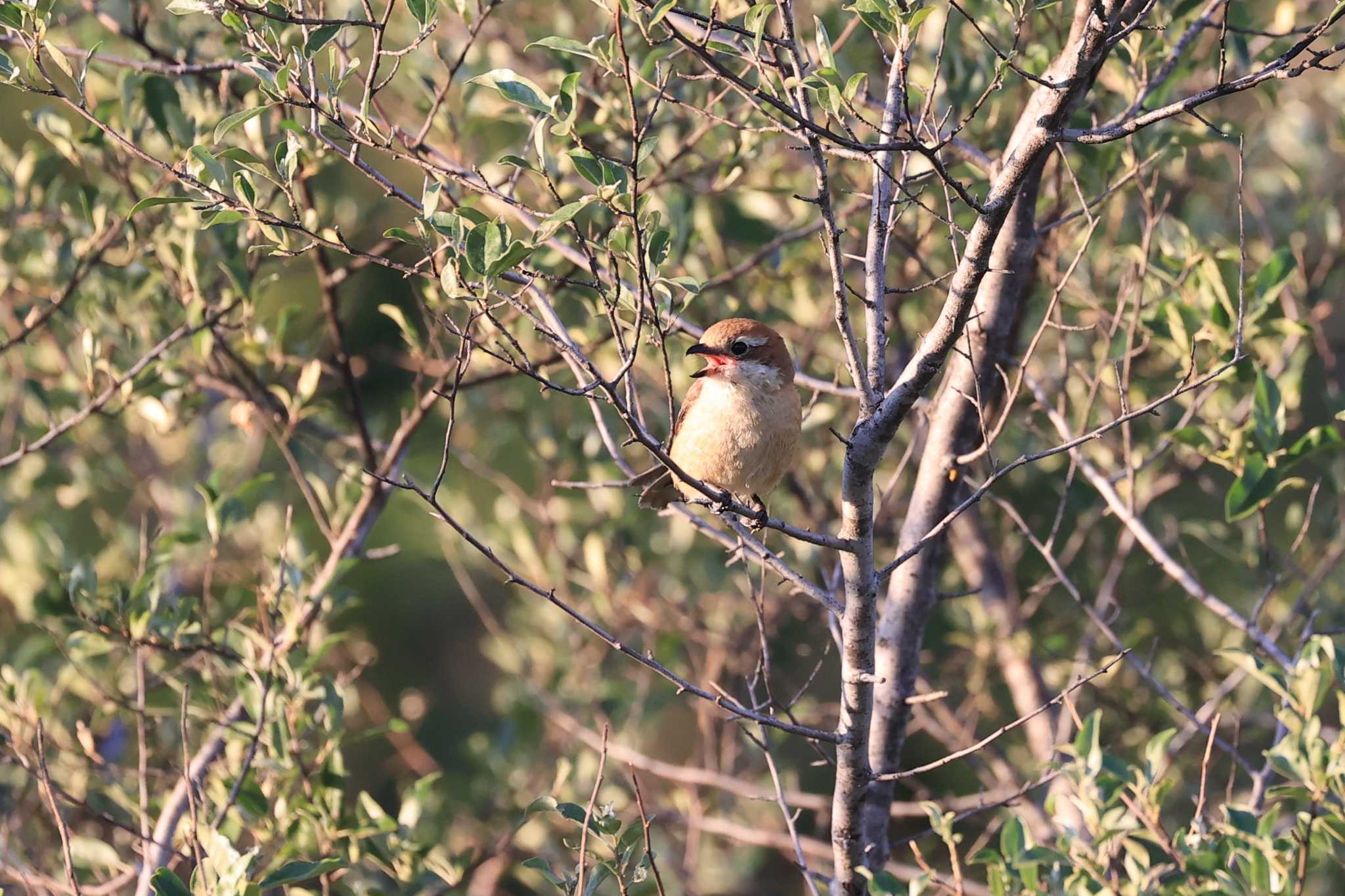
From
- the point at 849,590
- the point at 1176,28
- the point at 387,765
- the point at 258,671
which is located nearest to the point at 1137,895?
the point at 849,590

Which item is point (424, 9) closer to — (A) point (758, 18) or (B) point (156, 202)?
(B) point (156, 202)

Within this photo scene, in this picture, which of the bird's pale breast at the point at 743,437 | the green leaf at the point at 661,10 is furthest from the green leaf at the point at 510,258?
the bird's pale breast at the point at 743,437

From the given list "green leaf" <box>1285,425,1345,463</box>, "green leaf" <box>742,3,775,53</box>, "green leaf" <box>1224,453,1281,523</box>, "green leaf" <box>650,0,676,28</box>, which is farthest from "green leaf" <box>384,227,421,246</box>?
"green leaf" <box>1285,425,1345,463</box>

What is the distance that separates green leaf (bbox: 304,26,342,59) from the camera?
10.9 ft

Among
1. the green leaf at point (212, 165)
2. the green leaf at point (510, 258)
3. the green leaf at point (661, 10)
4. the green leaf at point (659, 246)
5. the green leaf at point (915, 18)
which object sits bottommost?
the green leaf at point (510, 258)

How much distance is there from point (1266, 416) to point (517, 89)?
2747mm

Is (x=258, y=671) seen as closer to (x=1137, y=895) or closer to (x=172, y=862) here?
(x=172, y=862)

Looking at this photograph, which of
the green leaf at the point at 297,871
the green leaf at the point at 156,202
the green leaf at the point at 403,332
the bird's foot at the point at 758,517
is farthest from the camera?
the green leaf at the point at 403,332

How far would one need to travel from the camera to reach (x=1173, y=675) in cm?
649

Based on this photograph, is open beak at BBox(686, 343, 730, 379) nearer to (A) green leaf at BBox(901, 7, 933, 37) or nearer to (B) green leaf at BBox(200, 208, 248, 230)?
(A) green leaf at BBox(901, 7, 933, 37)

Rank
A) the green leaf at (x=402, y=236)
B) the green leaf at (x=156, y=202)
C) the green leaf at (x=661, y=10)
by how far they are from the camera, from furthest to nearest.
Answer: the green leaf at (x=402, y=236)
the green leaf at (x=156, y=202)
the green leaf at (x=661, y=10)

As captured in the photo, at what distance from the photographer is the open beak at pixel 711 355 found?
470cm

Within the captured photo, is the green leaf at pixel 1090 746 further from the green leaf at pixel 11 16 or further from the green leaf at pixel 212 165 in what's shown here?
the green leaf at pixel 11 16

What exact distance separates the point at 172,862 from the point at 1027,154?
3.47 metres
